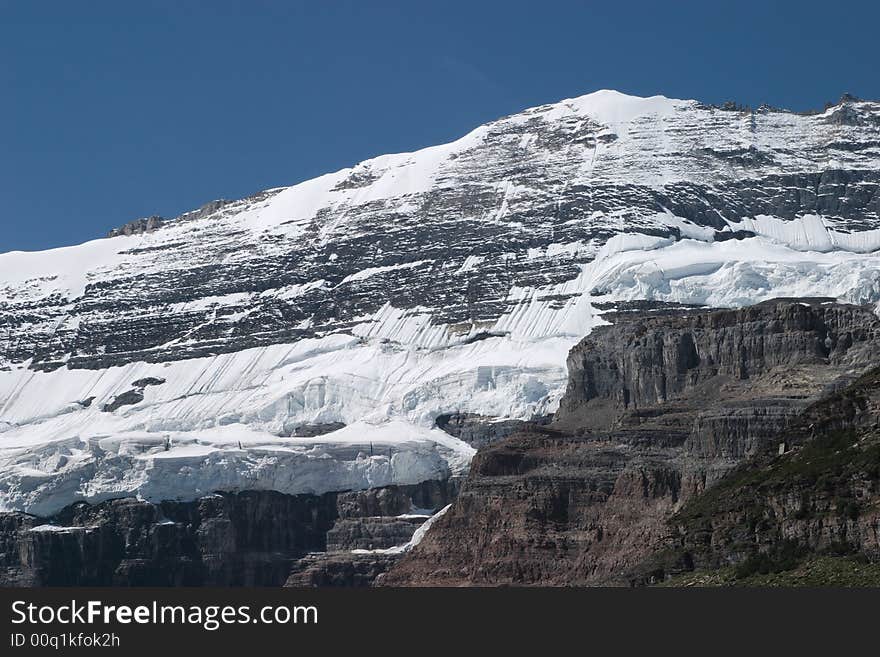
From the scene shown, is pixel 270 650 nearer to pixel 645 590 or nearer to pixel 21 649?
pixel 21 649

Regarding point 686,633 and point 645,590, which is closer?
point 686,633

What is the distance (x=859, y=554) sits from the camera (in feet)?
438

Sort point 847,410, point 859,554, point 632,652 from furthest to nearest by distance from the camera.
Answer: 1. point 847,410
2. point 859,554
3. point 632,652

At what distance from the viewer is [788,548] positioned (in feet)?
458

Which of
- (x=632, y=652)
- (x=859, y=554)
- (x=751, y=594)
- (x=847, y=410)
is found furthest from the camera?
(x=847, y=410)

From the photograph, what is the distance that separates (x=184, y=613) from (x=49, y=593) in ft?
31.2

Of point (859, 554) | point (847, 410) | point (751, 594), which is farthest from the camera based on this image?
point (847, 410)

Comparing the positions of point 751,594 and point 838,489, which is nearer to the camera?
point 751,594

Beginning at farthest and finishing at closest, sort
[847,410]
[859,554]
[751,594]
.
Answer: [847,410]
[859,554]
[751,594]

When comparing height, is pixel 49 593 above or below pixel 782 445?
below

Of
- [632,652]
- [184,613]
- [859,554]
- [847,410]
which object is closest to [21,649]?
[184,613]

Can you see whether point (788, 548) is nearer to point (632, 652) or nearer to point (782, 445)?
point (782, 445)

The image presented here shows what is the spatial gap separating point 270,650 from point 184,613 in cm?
597

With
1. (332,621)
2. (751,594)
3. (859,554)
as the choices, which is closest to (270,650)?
(332,621)
